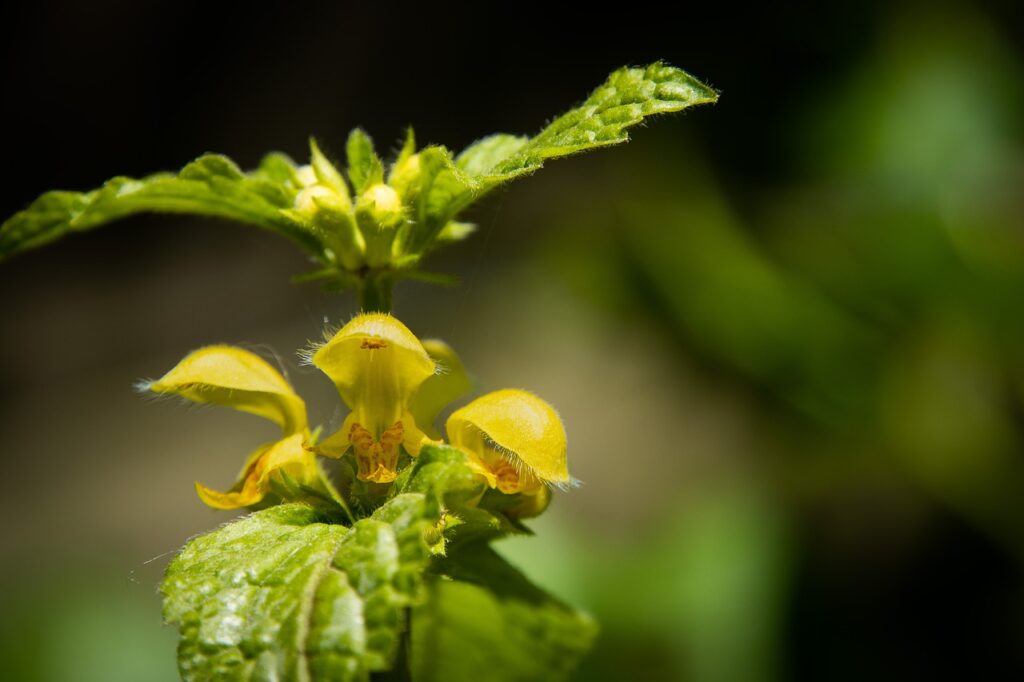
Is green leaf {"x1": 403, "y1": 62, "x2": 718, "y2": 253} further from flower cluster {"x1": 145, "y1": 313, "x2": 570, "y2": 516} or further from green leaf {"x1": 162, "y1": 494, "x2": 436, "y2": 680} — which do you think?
green leaf {"x1": 162, "y1": 494, "x2": 436, "y2": 680}

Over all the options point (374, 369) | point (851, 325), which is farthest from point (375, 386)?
point (851, 325)

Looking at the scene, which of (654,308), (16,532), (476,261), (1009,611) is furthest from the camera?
(476,261)

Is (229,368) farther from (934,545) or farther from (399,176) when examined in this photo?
(934,545)

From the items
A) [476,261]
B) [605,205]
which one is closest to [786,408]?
[605,205]

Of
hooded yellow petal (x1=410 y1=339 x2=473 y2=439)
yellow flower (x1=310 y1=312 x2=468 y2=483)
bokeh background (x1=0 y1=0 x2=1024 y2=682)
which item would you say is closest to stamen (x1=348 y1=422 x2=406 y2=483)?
yellow flower (x1=310 y1=312 x2=468 y2=483)

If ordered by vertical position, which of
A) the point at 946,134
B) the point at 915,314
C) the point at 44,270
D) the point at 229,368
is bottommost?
the point at 44,270

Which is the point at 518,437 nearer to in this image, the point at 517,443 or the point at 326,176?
the point at 517,443
